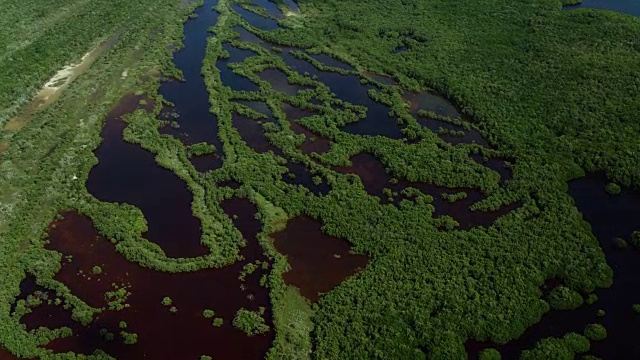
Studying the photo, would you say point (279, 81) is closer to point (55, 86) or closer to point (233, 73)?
point (233, 73)

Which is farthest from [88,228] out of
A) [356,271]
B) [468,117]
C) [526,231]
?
[468,117]

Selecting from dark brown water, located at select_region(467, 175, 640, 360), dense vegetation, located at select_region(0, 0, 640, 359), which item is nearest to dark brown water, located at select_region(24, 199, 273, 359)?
dense vegetation, located at select_region(0, 0, 640, 359)

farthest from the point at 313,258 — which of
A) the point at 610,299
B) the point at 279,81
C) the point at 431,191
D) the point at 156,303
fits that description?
the point at 279,81

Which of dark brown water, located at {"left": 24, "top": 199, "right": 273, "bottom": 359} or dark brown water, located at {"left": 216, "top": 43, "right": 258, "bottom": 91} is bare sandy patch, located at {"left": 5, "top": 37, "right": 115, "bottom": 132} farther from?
dark brown water, located at {"left": 24, "top": 199, "right": 273, "bottom": 359}

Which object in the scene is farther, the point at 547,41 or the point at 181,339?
the point at 547,41

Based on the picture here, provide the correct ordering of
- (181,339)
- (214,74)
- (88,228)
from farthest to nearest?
(214,74)
(88,228)
(181,339)

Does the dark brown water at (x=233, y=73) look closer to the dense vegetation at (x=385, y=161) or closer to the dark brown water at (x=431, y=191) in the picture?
the dense vegetation at (x=385, y=161)

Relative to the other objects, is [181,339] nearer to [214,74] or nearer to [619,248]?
[619,248]
